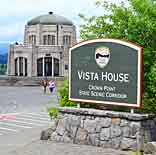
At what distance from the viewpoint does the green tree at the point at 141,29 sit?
11.4m

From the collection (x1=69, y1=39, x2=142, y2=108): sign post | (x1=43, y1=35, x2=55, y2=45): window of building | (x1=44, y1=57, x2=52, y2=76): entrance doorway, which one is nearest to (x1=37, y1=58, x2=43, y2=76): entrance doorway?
(x1=44, y1=57, x2=52, y2=76): entrance doorway

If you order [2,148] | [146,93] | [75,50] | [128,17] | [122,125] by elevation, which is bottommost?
[2,148]

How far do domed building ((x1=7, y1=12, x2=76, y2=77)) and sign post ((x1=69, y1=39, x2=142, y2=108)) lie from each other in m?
69.9

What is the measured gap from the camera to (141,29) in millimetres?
11508

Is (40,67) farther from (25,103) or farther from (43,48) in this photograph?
(25,103)

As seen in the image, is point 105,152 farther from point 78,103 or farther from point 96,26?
point 96,26

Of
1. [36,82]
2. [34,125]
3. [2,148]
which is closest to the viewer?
[2,148]

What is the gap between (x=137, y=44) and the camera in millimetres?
11664

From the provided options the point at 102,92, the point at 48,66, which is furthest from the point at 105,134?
the point at 48,66

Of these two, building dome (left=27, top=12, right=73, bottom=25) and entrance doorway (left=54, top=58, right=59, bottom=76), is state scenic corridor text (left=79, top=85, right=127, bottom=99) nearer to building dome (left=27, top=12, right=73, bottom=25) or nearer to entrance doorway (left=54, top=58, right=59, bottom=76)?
entrance doorway (left=54, top=58, right=59, bottom=76)

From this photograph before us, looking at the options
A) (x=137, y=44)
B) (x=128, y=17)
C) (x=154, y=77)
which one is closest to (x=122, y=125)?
(x=154, y=77)

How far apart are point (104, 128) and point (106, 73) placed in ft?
4.77

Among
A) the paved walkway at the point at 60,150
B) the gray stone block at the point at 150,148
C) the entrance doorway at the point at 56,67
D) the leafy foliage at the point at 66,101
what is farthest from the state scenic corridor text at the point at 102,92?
the entrance doorway at the point at 56,67

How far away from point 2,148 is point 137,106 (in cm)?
378
